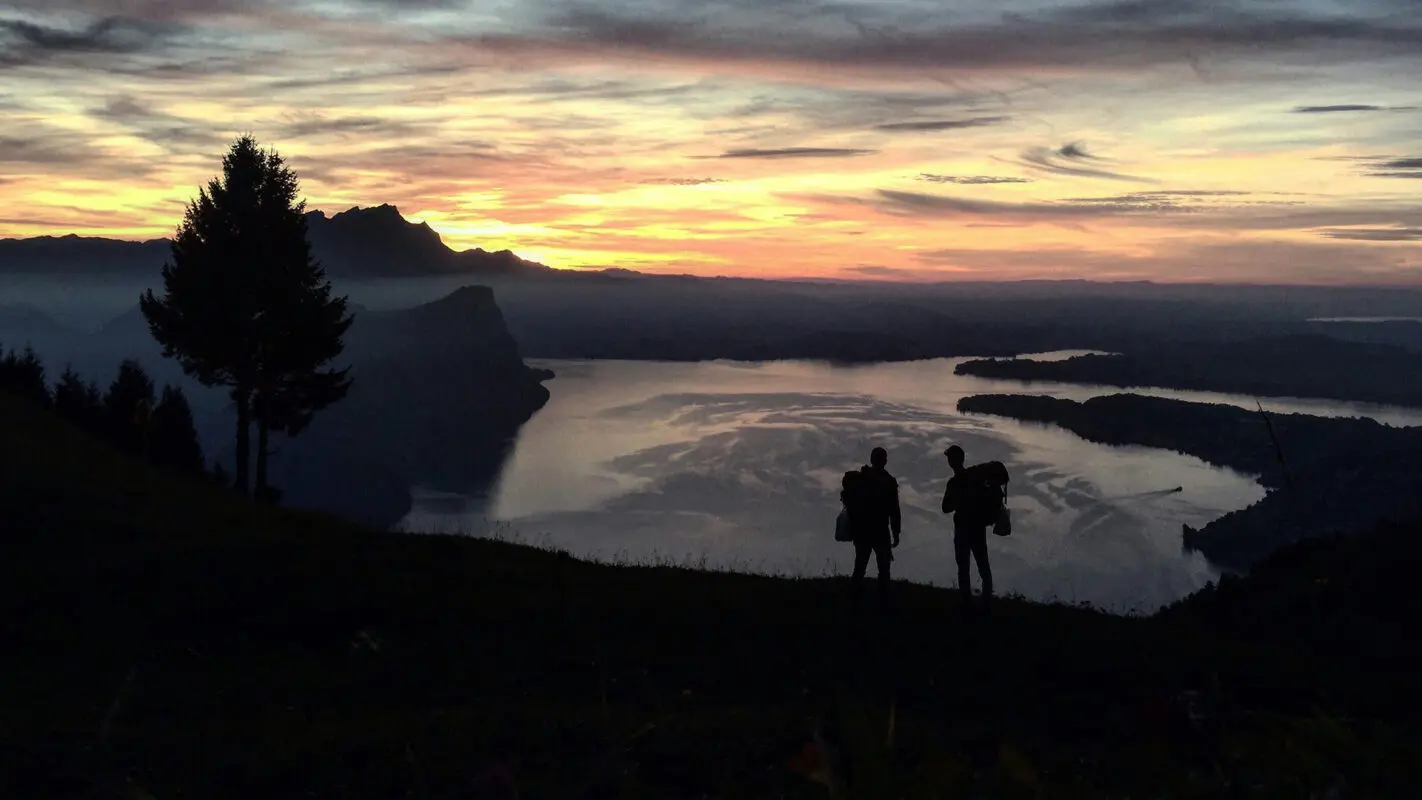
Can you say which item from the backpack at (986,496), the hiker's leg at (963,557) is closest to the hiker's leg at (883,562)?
the hiker's leg at (963,557)

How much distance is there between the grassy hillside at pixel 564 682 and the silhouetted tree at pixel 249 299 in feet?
40.6

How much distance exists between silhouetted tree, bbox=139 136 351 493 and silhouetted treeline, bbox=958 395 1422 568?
66.0 m

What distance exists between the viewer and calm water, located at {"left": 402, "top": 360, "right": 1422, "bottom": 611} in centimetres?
6969

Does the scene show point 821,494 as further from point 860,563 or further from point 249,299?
point 860,563

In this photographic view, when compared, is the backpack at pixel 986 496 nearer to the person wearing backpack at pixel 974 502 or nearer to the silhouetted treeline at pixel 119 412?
the person wearing backpack at pixel 974 502

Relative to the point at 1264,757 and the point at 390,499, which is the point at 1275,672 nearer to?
the point at 1264,757

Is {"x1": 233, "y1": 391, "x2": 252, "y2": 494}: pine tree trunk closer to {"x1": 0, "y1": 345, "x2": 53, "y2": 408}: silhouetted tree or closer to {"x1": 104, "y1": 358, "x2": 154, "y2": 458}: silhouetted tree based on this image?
{"x1": 104, "y1": 358, "x2": 154, "y2": 458}: silhouetted tree

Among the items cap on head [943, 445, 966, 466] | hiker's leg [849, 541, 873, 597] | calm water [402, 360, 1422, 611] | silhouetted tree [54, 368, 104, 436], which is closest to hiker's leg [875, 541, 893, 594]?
hiker's leg [849, 541, 873, 597]

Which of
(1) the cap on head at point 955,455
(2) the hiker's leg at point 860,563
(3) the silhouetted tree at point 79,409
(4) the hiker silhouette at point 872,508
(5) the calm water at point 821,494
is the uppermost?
(1) the cap on head at point 955,455

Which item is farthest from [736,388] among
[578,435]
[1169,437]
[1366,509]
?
[1366,509]

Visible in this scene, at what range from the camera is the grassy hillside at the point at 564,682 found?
2.63 meters

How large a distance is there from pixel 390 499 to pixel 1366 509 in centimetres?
10728

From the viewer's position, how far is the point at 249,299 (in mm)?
34562

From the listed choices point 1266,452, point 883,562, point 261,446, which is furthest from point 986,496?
point 1266,452
